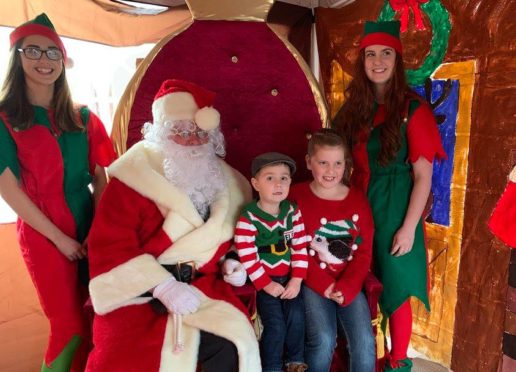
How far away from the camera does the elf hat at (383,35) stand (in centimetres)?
191

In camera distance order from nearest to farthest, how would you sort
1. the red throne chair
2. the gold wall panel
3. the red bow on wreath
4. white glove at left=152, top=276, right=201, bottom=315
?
white glove at left=152, top=276, right=201, bottom=315
the red throne chair
the gold wall panel
the red bow on wreath

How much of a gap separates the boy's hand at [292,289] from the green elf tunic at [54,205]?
907 mm

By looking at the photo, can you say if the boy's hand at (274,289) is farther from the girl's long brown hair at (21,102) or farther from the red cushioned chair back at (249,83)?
the girl's long brown hair at (21,102)

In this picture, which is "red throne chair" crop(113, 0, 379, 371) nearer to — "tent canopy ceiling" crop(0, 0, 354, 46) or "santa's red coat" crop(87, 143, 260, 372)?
"santa's red coat" crop(87, 143, 260, 372)

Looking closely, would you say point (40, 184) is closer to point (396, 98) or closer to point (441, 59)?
point (396, 98)

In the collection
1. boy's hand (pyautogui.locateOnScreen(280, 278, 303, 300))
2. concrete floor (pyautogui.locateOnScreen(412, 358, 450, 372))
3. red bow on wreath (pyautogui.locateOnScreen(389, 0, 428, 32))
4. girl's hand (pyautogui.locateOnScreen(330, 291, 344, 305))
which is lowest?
concrete floor (pyautogui.locateOnScreen(412, 358, 450, 372))

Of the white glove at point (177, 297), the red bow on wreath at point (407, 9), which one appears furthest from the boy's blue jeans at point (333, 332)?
the red bow on wreath at point (407, 9)

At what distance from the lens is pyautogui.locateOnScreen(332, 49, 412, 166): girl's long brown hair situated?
1888mm

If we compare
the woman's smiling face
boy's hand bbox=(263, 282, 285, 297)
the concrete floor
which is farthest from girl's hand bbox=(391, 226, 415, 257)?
the woman's smiling face

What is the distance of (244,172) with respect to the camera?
2.24 meters

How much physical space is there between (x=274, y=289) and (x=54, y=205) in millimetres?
989

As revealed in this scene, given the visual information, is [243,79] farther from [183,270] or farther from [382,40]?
[183,270]

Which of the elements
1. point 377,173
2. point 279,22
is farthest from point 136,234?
point 279,22

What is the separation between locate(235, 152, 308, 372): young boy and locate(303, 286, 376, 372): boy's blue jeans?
0.04 m
